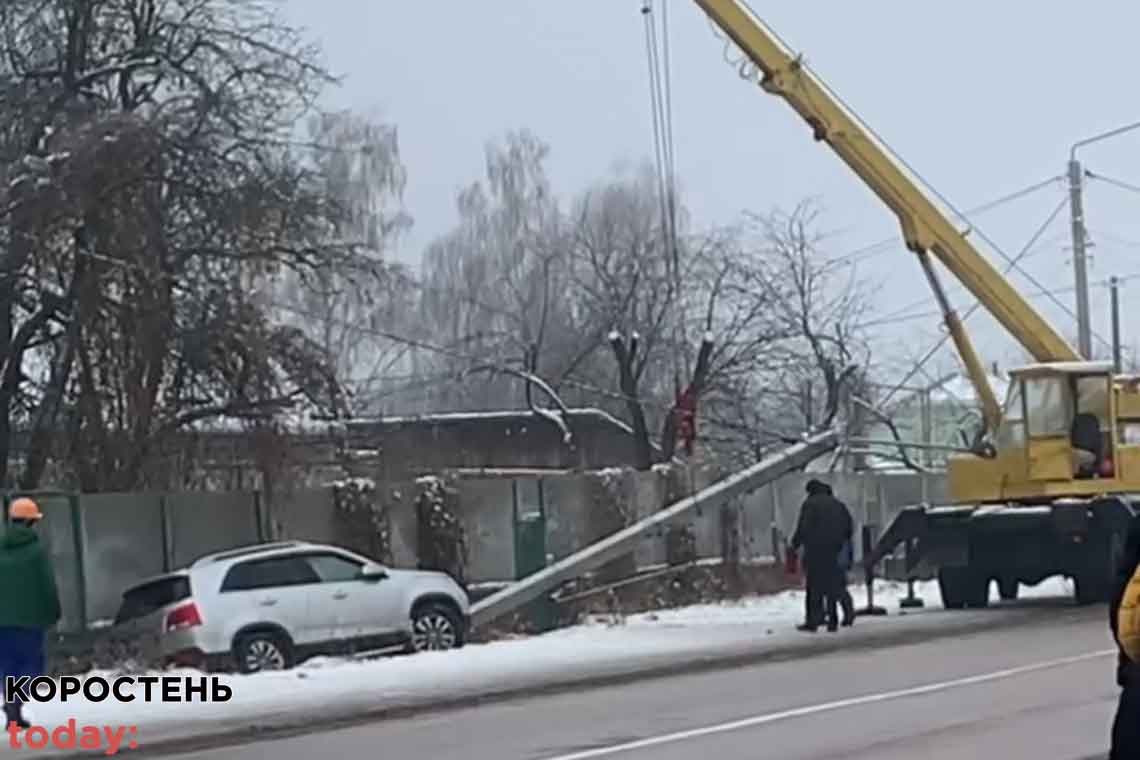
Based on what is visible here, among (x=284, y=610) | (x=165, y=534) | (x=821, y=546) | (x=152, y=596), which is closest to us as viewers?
(x=284, y=610)

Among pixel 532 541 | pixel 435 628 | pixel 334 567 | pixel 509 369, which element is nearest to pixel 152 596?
pixel 334 567

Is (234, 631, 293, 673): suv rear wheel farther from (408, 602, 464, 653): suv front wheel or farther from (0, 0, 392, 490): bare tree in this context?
(0, 0, 392, 490): bare tree

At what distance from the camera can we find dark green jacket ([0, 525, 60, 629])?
48.2 feet

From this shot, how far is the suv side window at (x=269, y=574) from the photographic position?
851 inches

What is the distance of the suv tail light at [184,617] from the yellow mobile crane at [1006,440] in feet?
32.5

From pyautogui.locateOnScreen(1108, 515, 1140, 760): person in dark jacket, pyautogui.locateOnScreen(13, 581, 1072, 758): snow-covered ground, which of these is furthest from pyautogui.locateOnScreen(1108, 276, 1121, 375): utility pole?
pyautogui.locateOnScreen(1108, 515, 1140, 760): person in dark jacket

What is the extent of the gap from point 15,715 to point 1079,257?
27.0 meters

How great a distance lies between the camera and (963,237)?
2841cm

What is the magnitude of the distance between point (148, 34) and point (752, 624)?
10.5m

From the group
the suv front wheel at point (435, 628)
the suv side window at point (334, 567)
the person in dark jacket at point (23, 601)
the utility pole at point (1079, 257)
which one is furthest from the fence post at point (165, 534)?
the utility pole at point (1079, 257)

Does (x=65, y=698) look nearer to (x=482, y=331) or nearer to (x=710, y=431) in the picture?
(x=710, y=431)

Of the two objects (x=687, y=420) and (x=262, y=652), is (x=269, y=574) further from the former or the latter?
(x=687, y=420)

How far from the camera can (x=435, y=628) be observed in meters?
23.5

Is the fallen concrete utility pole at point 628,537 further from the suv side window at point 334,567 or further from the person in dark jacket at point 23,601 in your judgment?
the person in dark jacket at point 23,601
